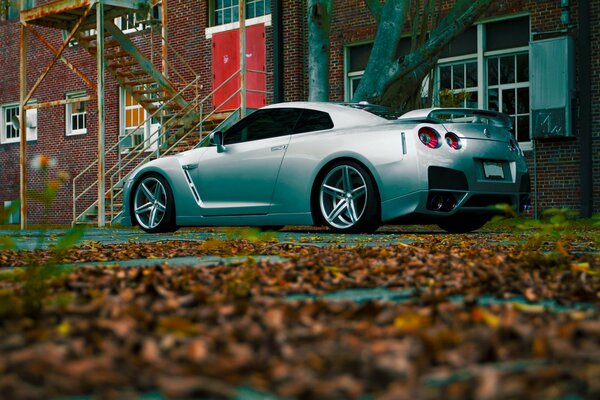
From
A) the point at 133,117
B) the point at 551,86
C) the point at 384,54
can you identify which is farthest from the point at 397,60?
the point at 133,117

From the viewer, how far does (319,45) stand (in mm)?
13367

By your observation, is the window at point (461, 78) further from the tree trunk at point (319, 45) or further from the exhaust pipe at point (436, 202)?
the exhaust pipe at point (436, 202)

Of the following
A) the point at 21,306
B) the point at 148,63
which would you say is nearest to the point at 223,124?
the point at 148,63

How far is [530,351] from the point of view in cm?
188

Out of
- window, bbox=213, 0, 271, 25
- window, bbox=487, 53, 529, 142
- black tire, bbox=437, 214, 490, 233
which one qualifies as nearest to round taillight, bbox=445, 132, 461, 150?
black tire, bbox=437, 214, 490, 233

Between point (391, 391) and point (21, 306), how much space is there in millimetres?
1282

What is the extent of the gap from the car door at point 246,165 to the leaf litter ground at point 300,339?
5720 millimetres

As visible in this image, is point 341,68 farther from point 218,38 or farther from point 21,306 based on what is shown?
point 21,306

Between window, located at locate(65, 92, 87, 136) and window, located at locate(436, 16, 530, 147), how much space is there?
11.4 meters

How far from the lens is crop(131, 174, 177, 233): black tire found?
1014cm

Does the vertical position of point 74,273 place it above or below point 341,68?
below

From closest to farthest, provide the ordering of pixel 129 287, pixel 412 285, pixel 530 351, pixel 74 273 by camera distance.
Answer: pixel 530 351
pixel 129 287
pixel 412 285
pixel 74 273

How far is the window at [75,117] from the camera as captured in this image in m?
24.4

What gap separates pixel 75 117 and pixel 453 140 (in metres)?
18.2
